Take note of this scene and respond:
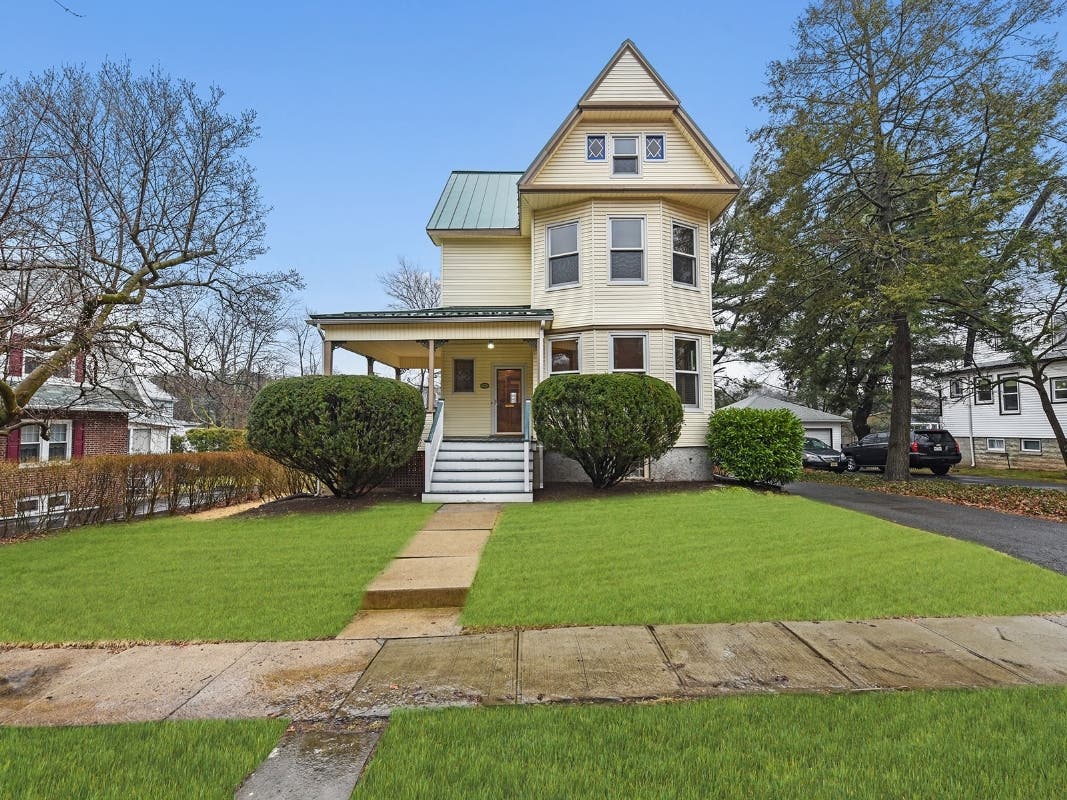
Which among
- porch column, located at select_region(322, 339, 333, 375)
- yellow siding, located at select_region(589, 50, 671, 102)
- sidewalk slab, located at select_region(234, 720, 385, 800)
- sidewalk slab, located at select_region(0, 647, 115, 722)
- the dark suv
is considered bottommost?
sidewalk slab, located at select_region(0, 647, 115, 722)

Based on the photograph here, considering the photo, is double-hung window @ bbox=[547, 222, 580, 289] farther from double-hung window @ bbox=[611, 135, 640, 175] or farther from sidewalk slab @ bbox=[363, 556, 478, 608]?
sidewalk slab @ bbox=[363, 556, 478, 608]

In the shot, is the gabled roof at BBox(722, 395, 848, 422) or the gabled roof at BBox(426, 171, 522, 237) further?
the gabled roof at BBox(722, 395, 848, 422)

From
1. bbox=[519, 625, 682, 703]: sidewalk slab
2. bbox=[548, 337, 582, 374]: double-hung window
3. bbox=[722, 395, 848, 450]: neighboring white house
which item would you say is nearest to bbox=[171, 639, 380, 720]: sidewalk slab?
bbox=[519, 625, 682, 703]: sidewalk slab

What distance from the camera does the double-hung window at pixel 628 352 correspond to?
481 inches

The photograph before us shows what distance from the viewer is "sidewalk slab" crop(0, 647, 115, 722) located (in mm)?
3184

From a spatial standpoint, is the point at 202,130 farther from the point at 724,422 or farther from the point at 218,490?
the point at 724,422

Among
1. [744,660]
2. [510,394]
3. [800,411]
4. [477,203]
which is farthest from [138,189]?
[800,411]

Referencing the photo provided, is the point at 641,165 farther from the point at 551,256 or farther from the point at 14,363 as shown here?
the point at 14,363

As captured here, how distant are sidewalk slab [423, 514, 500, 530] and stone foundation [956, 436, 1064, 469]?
2461cm

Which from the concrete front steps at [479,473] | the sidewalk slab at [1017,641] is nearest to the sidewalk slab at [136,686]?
the sidewalk slab at [1017,641]

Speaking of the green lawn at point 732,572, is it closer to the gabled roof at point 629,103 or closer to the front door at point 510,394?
the front door at point 510,394

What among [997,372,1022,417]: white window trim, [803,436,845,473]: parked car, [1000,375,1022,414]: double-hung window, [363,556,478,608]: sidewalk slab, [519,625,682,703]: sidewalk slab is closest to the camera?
[519,625,682,703]: sidewalk slab

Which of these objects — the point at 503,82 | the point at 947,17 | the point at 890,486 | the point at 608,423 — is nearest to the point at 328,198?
the point at 503,82

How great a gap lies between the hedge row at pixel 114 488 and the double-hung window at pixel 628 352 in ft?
28.1
